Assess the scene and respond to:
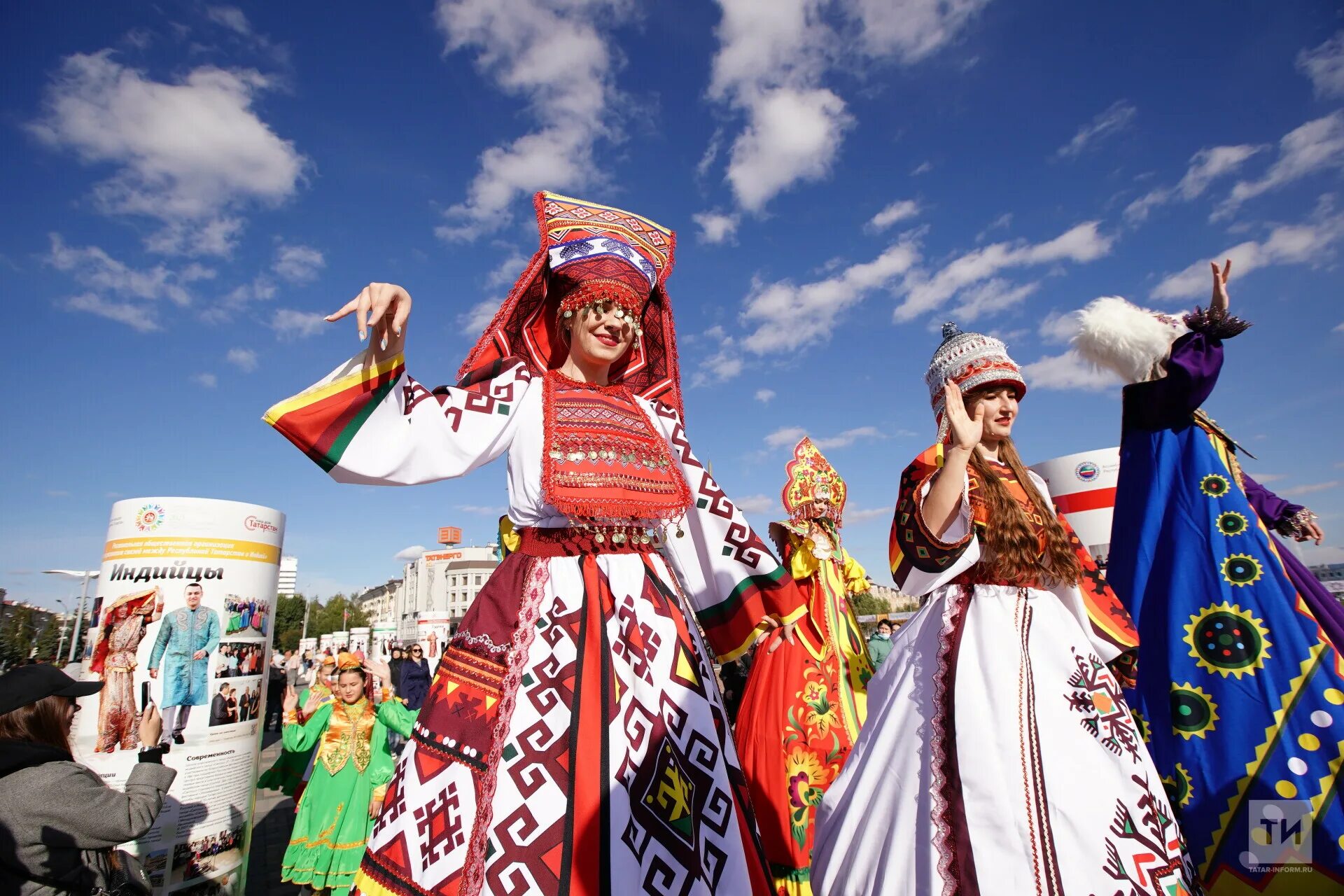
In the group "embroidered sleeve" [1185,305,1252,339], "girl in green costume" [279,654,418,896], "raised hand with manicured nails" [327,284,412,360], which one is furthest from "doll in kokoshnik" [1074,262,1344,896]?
"girl in green costume" [279,654,418,896]

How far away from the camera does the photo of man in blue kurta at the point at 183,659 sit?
15.9 ft

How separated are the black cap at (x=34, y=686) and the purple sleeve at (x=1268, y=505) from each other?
5972 mm

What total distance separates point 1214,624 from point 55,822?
496 centimetres

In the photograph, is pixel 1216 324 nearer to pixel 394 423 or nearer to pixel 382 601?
pixel 394 423

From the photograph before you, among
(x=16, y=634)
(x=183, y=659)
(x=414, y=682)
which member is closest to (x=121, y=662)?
(x=183, y=659)

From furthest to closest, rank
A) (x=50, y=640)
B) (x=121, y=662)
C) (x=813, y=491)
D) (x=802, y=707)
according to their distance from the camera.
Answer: (x=50, y=640) < (x=813, y=491) < (x=121, y=662) < (x=802, y=707)

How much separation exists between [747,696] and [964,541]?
2687mm

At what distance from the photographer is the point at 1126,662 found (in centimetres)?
292

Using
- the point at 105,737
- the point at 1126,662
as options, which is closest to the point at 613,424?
the point at 1126,662

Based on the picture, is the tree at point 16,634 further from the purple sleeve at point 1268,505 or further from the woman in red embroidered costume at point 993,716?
the purple sleeve at point 1268,505

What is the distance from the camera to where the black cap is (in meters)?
2.81

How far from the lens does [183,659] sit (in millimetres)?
4934

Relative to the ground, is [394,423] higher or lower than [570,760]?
higher

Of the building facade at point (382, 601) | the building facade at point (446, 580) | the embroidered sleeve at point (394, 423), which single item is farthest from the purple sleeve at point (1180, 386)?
the building facade at point (382, 601)
